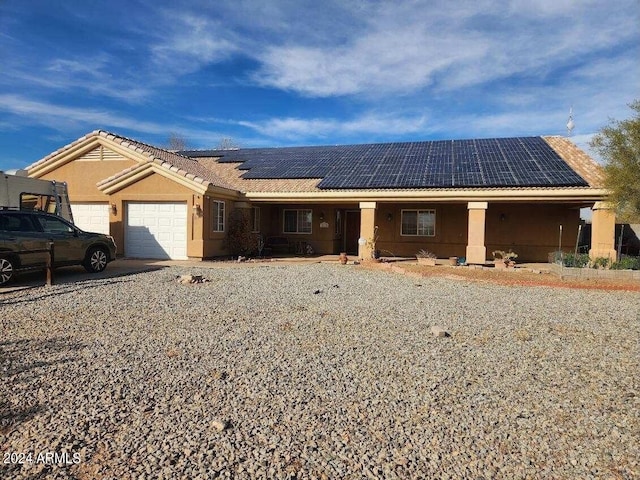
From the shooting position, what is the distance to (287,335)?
19.2 ft


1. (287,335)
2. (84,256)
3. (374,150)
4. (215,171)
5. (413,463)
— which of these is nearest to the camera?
(413,463)

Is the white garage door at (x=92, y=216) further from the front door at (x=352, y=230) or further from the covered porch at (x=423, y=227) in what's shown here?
the front door at (x=352, y=230)

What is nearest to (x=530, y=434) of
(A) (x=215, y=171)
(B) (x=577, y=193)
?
(B) (x=577, y=193)

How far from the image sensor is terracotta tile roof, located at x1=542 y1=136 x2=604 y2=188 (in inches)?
573

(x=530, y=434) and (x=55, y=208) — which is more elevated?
(x=55, y=208)

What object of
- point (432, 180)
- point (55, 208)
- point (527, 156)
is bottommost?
point (55, 208)

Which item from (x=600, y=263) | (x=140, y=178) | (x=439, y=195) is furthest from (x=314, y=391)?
(x=140, y=178)

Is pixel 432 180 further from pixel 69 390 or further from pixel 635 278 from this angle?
pixel 69 390

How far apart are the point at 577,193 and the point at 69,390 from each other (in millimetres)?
15292

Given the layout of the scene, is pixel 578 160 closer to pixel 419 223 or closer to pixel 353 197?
pixel 419 223

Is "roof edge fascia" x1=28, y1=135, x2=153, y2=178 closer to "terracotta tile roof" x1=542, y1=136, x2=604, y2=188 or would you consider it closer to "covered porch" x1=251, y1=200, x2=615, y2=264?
"covered porch" x1=251, y1=200, x2=615, y2=264

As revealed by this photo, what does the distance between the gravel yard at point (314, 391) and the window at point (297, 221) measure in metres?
12.4

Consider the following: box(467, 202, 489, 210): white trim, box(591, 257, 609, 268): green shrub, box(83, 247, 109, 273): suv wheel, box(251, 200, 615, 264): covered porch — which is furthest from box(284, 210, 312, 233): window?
box(591, 257, 609, 268): green shrub

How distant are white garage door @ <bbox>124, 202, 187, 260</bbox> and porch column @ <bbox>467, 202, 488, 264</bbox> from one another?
10449 millimetres
